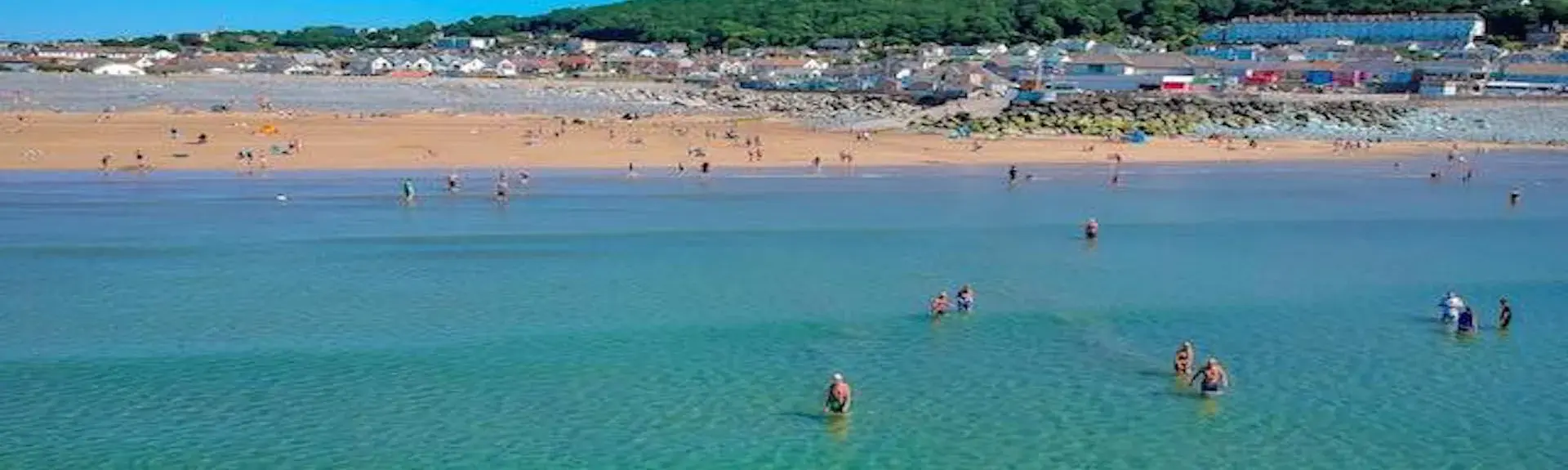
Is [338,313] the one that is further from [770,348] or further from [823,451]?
[823,451]

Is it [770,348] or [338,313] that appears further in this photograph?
[338,313]

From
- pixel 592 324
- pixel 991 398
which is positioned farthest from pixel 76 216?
pixel 991 398

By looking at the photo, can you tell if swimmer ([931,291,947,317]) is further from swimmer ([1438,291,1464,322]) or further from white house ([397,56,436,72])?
white house ([397,56,436,72])

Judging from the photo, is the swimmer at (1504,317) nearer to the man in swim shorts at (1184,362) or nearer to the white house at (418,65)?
the man in swim shorts at (1184,362)

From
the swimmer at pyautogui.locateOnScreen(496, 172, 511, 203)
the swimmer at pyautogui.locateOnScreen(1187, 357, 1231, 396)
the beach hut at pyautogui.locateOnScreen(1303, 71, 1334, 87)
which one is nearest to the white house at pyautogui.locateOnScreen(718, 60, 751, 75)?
the beach hut at pyautogui.locateOnScreen(1303, 71, 1334, 87)

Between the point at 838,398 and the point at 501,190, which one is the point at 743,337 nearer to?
the point at 838,398

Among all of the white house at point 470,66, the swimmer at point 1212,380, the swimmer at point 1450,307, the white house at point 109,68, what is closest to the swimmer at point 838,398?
the swimmer at point 1212,380
